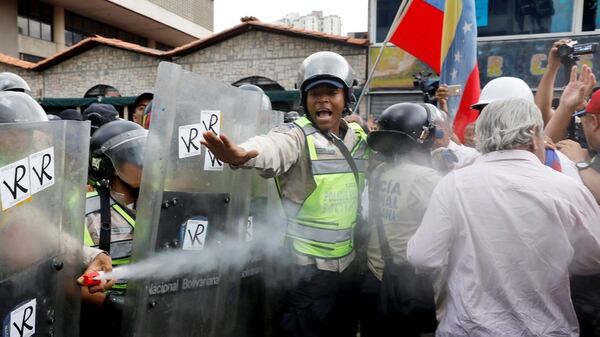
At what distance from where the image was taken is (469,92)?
458cm

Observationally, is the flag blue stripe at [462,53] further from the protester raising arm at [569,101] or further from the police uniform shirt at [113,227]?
the police uniform shirt at [113,227]

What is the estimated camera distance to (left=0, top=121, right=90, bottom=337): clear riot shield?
1.24 metres

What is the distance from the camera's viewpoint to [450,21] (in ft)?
15.7

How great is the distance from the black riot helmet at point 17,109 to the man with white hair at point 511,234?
5.70ft

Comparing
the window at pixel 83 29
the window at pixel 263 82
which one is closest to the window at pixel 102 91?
the window at pixel 263 82

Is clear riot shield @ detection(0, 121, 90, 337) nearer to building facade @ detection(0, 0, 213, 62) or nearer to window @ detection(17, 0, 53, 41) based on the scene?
building facade @ detection(0, 0, 213, 62)

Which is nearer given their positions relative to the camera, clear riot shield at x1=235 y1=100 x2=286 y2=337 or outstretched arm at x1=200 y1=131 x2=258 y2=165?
outstretched arm at x1=200 y1=131 x2=258 y2=165

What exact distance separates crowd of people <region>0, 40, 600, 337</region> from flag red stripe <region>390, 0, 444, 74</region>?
258cm

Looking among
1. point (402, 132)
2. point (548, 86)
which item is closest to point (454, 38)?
point (548, 86)

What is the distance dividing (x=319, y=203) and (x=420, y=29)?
3828 mm

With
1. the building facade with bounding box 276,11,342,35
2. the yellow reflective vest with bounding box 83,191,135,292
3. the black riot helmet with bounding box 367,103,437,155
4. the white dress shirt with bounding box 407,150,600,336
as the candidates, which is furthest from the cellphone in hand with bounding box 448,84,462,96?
the building facade with bounding box 276,11,342,35

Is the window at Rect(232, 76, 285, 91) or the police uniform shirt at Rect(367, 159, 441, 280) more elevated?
the window at Rect(232, 76, 285, 91)

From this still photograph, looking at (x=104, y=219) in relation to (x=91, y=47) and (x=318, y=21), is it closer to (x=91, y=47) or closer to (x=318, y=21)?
(x=91, y=47)

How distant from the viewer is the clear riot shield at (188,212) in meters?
1.74
